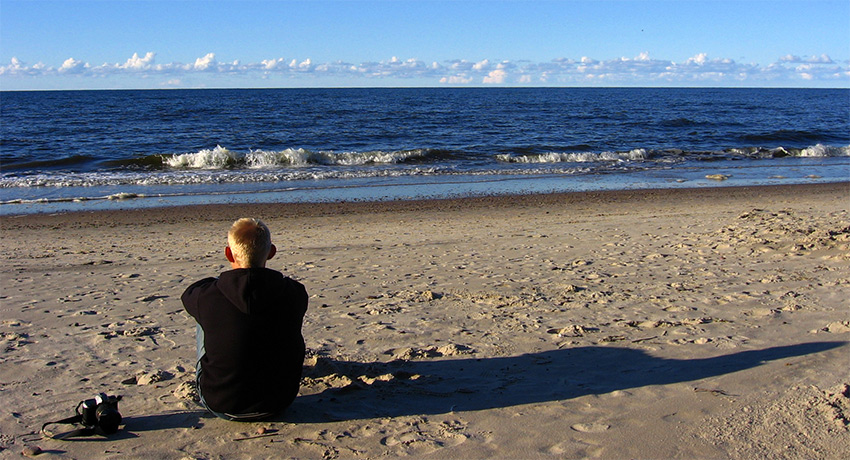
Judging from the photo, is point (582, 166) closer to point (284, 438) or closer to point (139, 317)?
point (139, 317)

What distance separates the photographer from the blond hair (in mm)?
3268

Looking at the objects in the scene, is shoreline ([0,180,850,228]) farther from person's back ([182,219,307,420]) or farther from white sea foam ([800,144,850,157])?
white sea foam ([800,144,850,157])

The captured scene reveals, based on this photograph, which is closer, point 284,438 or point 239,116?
point 284,438

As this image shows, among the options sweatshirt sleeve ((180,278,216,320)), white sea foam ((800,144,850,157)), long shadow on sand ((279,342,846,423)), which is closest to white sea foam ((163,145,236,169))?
long shadow on sand ((279,342,846,423))

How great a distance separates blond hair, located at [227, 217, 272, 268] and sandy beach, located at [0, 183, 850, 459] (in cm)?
48

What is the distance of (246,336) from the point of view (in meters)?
3.30

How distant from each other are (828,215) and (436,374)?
851 centimetres

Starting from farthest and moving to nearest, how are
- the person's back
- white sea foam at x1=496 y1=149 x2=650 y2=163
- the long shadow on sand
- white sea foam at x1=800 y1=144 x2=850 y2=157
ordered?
white sea foam at x1=800 y1=144 x2=850 y2=157 → white sea foam at x1=496 y1=149 x2=650 y2=163 → the long shadow on sand → the person's back

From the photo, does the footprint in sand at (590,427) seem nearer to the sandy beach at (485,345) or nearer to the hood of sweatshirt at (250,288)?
the sandy beach at (485,345)

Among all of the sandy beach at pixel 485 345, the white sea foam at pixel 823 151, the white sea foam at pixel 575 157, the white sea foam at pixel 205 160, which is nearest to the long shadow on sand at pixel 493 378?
the sandy beach at pixel 485 345

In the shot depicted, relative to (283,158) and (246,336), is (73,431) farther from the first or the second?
(283,158)

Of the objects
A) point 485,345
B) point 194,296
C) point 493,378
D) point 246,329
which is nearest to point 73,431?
point 194,296

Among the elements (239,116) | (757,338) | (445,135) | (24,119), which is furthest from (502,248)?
(24,119)

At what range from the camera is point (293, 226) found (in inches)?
415
